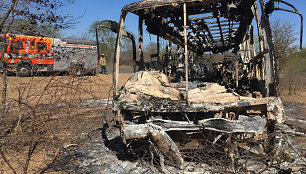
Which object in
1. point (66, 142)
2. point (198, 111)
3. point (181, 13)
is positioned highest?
point (181, 13)

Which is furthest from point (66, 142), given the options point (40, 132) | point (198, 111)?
point (198, 111)

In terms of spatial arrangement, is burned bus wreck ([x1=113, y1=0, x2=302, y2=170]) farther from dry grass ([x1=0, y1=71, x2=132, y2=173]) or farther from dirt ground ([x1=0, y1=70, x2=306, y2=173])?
dry grass ([x1=0, y1=71, x2=132, y2=173])

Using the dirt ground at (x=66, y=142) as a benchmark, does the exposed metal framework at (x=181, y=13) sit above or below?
above

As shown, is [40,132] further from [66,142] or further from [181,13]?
[181,13]

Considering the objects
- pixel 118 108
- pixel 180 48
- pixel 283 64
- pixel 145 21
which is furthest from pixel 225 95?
pixel 283 64

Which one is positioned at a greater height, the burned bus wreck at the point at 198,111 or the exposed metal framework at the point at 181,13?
the exposed metal framework at the point at 181,13

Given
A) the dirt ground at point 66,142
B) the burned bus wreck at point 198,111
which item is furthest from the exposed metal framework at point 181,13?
the dirt ground at point 66,142

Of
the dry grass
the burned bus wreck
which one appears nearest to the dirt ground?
the dry grass

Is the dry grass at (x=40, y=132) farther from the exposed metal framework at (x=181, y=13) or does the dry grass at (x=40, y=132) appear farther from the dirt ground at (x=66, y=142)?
the exposed metal framework at (x=181, y=13)

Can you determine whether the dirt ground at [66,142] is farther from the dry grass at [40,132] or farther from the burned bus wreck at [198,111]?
the burned bus wreck at [198,111]

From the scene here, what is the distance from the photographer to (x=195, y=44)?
420 inches

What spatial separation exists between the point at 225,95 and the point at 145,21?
3.07 metres

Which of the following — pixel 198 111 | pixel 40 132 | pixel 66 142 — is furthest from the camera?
pixel 66 142

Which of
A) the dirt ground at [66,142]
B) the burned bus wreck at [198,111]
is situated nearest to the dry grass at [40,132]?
the dirt ground at [66,142]
